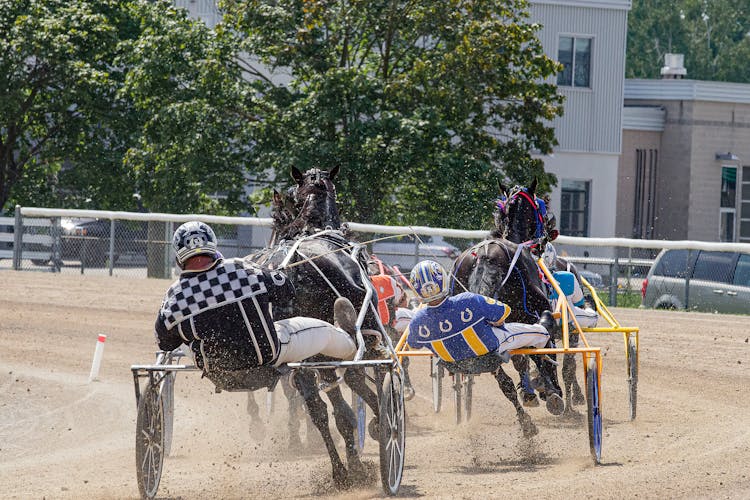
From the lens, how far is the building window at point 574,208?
34125 millimetres

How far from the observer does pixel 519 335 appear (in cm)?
908

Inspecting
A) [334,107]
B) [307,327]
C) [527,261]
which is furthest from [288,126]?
[307,327]

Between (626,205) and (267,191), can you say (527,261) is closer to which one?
(267,191)

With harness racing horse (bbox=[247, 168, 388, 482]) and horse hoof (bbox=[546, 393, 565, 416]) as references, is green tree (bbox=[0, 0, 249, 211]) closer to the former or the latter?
harness racing horse (bbox=[247, 168, 388, 482])

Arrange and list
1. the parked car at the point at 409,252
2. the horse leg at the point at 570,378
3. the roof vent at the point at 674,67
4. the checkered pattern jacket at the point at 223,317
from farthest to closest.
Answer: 1. the roof vent at the point at 674,67
2. the parked car at the point at 409,252
3. the horse leg at the point at 570,378
4. the checkered pattern jacket at the point at 223,317

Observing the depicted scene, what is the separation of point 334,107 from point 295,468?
12.6 metres

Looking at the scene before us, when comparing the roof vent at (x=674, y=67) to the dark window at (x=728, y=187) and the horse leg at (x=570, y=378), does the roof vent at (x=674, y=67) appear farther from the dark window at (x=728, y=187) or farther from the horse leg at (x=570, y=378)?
the horse leg at (x=570, y=378)

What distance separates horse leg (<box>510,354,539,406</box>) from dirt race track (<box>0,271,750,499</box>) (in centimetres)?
39

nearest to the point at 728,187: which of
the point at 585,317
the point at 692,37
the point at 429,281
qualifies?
the point at 692,37

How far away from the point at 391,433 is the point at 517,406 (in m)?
2.07

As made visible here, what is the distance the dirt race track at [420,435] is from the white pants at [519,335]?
2.72 feet

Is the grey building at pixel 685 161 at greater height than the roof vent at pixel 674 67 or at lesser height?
lesser

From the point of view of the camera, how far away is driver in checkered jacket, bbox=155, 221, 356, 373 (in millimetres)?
7363

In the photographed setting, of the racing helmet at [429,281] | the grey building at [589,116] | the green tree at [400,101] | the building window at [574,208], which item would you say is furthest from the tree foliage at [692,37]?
the racing helmet at [429,281]
